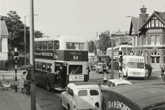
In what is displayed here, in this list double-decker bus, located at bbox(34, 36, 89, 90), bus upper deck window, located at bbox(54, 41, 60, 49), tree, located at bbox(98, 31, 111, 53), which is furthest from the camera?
tree, located at bbox(98, 31, 111, 53)

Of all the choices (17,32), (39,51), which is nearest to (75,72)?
(39,51)

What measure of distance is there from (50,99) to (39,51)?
22.7 ft

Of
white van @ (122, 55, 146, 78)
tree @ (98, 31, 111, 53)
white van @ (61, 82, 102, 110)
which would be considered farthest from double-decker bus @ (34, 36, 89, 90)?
tree @ (98, 31, 111, 53)

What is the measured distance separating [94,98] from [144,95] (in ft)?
26.5

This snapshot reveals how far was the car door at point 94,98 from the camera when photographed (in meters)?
12.9

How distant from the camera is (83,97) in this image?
41.8 feet

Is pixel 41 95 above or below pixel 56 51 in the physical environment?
below

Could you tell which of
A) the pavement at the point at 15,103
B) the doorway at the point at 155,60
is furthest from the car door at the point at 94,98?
the doorway at the point at 155,60

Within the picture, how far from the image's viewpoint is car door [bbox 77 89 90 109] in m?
12.5

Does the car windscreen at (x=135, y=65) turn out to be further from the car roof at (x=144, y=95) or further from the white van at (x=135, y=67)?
the car roof at (x=144, y=95)

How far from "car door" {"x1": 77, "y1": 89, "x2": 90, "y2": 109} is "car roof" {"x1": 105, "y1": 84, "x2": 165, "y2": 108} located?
6.90 metres

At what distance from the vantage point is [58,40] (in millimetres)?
19516

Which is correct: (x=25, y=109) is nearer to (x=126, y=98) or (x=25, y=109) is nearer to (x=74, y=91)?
(x=74, y=91)

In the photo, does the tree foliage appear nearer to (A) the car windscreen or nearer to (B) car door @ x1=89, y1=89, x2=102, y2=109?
(A) the car windscreen
